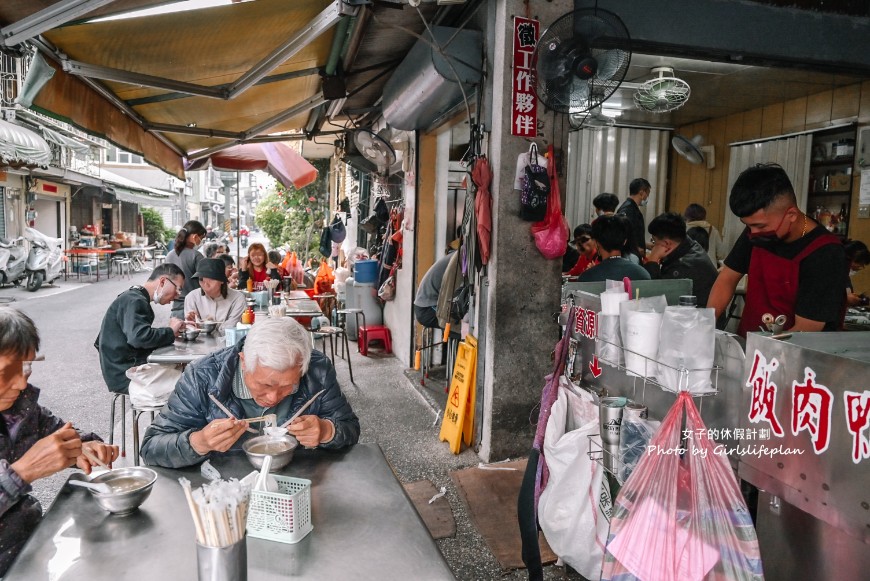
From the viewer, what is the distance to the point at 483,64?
175 inches

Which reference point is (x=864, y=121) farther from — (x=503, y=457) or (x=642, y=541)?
(x=642, y=541)

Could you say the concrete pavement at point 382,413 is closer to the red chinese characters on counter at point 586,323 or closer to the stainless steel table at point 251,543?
the red chinese characters on counter at point 586,323

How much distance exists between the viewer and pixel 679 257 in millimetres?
4547

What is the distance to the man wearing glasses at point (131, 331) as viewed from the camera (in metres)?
4.26

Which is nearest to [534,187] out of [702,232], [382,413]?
[382,413]

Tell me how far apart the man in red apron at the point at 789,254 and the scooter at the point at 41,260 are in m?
17.7

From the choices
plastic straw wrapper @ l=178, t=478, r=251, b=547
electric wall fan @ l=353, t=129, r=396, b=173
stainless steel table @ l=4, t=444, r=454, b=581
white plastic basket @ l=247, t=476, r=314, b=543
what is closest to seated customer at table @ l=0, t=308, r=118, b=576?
stainless steel table @ l=4, t=444, r=454, b=581

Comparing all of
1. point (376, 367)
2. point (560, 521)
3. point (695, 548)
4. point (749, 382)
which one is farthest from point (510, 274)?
point (376, 367)

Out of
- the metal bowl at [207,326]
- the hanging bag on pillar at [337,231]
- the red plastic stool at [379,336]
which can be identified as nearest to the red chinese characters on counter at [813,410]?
the metal bowl at [207,326]

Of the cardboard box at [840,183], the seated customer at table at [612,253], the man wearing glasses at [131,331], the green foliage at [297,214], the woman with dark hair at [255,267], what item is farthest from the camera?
the green foliage at [297,214]

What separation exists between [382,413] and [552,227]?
2717mm

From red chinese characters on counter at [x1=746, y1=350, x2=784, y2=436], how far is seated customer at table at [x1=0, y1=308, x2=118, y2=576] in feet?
7.79

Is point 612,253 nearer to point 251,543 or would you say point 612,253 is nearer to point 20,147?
point 251,543

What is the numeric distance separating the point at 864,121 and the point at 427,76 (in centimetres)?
589
